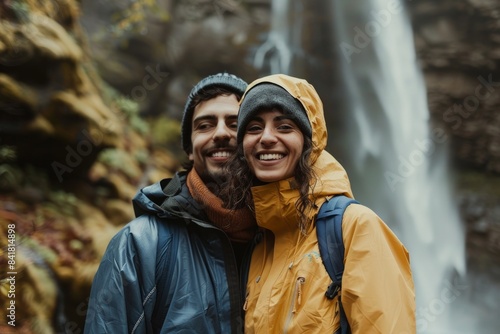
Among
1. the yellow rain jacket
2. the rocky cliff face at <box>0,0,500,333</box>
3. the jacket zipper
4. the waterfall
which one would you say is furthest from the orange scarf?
the waterfall

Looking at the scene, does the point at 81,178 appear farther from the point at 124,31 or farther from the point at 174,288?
the point at 174,288

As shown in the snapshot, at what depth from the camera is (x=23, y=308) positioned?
4871mm

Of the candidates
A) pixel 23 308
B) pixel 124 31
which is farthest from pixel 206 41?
pixel 23 308

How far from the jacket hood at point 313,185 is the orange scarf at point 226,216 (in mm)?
200

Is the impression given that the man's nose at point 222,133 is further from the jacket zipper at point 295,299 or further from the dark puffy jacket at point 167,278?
the jacket zipper at point 295,299

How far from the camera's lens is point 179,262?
2.36 m

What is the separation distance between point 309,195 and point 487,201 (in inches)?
305

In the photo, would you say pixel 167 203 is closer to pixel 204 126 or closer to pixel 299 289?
pixel 204 126

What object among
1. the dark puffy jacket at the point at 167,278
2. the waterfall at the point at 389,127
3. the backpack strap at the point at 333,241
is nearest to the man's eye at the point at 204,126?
the dark puffy jacket at the point at 167,278

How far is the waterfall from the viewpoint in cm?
895

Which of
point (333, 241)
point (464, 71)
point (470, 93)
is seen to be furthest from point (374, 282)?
point (464, 71)

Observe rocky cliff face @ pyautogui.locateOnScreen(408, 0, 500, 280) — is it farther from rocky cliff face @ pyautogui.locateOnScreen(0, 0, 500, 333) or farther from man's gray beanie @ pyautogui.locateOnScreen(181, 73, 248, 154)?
man's gray beanie @ pyautogui.locateOnScreen(181, 73, 248, 154)

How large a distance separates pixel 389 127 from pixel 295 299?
8163 millimetres

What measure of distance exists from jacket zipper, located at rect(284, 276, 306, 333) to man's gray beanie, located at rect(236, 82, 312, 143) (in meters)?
0.69
